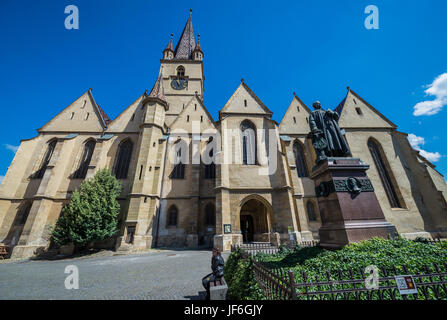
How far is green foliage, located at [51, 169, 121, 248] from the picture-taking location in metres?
13.2

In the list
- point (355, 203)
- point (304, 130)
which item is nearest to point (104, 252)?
point (355, 203)

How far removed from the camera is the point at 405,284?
2.31 m

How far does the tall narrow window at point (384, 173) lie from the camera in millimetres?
16587

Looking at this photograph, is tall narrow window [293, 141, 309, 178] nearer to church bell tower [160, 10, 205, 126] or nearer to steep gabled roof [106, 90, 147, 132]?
church bell tower [160, 10, 205, 126]

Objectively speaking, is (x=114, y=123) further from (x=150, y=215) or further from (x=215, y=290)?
(x=215, y=290)

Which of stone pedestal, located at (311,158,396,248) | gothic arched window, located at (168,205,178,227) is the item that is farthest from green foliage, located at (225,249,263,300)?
gothic arched window, located at (168,205,178,227)

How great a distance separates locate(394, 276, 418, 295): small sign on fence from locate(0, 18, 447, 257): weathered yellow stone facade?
11.8 metres

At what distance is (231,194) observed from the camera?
15.1m

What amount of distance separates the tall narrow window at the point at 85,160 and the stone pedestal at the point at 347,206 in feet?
73.2

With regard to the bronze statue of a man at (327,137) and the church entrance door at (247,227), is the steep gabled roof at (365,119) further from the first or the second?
the bronze statue of a man at (327,137)

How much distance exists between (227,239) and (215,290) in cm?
1000

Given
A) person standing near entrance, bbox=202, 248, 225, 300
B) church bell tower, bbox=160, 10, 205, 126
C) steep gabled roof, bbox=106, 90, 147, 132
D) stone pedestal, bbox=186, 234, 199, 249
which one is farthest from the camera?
church bell tower, bbox=160, 10, 205, 126

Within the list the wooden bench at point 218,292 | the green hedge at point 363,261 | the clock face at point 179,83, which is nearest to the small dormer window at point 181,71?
the clock face at point 179,83
